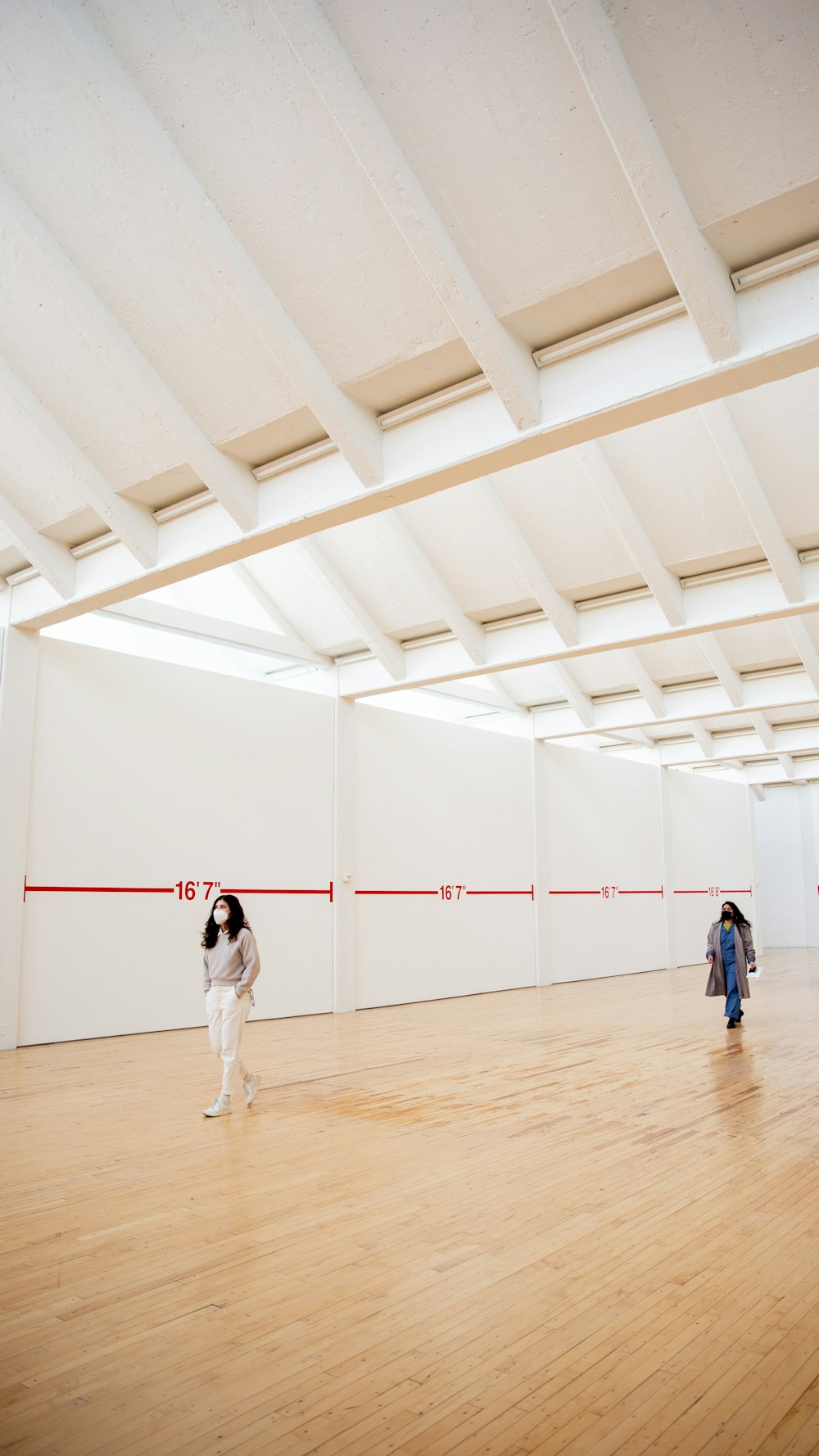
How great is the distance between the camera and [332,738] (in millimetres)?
14492

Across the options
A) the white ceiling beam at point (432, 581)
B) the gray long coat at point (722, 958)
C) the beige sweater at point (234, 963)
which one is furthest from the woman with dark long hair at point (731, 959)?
the beige sweater at point (234, 963)

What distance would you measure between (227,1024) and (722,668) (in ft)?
33.5

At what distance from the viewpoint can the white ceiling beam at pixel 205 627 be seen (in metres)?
12.2

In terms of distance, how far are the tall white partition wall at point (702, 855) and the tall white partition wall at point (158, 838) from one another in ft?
36.7

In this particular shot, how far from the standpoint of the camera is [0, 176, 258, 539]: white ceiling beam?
7383 millimetres

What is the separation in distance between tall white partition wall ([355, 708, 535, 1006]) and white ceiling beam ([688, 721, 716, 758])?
4.35m

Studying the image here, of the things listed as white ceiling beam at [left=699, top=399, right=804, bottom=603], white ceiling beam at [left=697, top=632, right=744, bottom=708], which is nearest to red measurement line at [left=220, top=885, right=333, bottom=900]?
white ceiling beam at [left=697, top=632, right=744, bottom=708]

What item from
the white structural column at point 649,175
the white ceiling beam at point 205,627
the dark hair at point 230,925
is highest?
the white structural column at point 649,175

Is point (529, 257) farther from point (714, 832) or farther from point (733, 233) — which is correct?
point (714, 832)

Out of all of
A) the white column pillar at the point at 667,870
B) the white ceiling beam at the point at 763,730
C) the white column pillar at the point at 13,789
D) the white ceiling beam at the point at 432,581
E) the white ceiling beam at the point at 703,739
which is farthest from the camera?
the white column pillar at the point at 667,870

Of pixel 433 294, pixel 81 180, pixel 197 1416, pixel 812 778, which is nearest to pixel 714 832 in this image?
pixel 812 778

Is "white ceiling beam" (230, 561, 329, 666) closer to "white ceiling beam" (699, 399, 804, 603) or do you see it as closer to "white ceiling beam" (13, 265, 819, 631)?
"white ceiling beam" (13, 265, 819, 631)

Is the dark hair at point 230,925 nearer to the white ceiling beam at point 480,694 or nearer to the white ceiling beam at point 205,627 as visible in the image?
the white ceiling beam at point 205,627

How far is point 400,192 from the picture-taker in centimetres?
611
